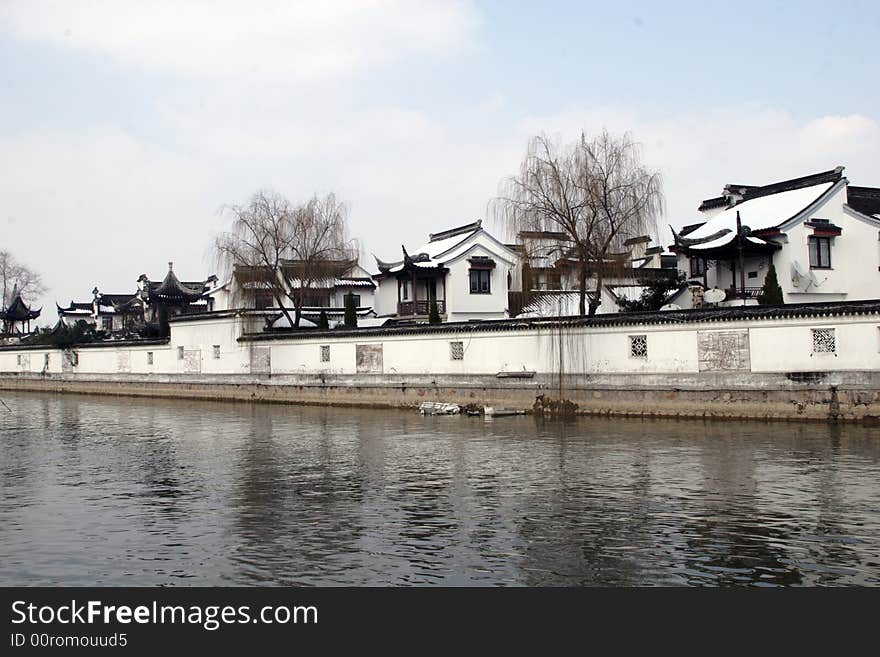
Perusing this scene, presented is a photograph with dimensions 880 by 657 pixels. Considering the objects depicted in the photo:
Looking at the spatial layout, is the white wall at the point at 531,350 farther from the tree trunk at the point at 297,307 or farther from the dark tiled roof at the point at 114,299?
the dark tiled roof at the point at 114,299

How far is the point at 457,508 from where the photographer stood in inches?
514

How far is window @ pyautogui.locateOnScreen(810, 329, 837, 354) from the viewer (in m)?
22.9

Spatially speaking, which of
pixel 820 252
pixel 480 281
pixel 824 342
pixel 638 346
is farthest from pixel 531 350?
pixel 480 281

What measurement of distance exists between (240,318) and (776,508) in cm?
3217

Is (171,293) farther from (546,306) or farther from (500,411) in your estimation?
(500,411)

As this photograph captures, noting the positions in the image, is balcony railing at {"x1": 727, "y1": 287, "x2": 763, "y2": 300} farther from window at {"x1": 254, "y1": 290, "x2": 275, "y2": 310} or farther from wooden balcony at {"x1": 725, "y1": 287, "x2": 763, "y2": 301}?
window at {"x1": 254, "y1": 290, "x2": 275, "y2": 310}

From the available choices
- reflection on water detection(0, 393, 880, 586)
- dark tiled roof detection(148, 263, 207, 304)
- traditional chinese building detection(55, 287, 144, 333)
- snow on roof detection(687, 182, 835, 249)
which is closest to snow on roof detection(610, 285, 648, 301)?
snow on roof detection(687, 182, 835, 249)

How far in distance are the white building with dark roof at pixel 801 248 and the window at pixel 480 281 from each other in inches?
393

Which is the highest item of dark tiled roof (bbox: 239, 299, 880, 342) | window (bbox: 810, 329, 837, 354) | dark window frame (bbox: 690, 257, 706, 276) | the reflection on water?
dark window frame (bbox: 690, 257, 706, 276)

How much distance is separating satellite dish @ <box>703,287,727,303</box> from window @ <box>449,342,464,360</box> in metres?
11.0

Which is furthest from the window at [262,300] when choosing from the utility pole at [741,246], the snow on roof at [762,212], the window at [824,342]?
the window at [824,342]

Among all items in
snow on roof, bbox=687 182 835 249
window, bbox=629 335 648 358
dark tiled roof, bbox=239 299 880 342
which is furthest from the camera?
snow on roof, bbox=687 182 835 249

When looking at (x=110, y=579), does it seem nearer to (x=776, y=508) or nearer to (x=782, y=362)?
(x=776, y=508)
